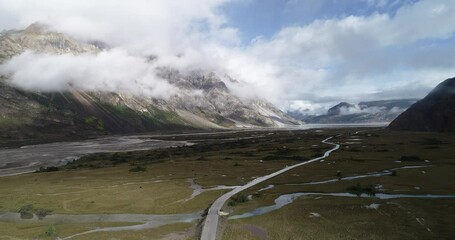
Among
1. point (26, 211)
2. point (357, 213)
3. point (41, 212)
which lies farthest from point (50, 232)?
point (357, 213)

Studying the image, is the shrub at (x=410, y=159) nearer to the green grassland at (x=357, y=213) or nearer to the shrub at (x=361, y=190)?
the green grassland at (x=357, y=213)

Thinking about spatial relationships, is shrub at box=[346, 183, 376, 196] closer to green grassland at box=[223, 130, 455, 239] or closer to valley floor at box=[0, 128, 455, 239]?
valley floor at box=[0, 128, 455, 239]

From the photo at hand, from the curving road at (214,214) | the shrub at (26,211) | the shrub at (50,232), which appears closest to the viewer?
the curving road at (214,214)

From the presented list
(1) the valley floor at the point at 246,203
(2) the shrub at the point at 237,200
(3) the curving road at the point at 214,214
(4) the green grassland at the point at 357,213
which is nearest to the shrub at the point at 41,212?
(1) the valley floor at the point at 246,203

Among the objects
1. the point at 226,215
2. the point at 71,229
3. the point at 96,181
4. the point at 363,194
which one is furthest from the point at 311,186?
the point at 96,181

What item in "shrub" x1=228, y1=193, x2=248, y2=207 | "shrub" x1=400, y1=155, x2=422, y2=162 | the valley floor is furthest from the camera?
"shrub" x1=400, y1=155, x2=422, y2=162

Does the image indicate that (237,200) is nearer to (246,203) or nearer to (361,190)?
(246,203)

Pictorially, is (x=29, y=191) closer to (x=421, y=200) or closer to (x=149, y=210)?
(x=149, y=210)

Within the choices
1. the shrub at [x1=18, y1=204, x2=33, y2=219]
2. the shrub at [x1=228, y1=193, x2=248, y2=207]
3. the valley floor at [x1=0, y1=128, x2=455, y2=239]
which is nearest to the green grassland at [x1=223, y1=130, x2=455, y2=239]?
the valley floor at [x1=0, y1=128, x2=455, y2=239]
